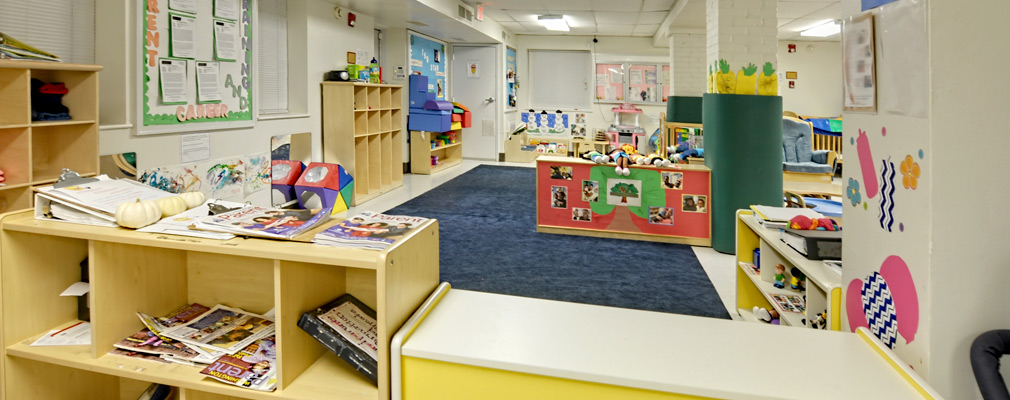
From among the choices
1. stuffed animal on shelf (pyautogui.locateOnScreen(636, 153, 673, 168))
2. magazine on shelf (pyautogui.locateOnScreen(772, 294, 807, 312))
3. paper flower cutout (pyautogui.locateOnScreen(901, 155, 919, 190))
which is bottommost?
magazine on shelf (pyautogui.locateOnScreen(772, 294, 807, 312))

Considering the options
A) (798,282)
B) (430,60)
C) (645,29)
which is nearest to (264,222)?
(798,282)

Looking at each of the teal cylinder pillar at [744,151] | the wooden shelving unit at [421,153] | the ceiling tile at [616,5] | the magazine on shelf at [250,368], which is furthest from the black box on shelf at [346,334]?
the wooden shelving unit at [421,153]

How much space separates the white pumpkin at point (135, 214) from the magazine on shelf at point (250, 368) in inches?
17.2

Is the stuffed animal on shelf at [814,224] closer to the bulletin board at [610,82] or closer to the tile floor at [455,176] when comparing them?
the tile floor at [455,176]

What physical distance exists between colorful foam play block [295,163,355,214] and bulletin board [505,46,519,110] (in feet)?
21.4

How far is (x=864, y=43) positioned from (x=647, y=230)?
12.6 ft

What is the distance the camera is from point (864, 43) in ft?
5.06

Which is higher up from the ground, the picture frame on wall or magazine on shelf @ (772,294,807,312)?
the picture frame on wall

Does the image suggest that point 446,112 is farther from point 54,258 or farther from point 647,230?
point 54,258

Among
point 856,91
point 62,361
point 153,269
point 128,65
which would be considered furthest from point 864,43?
point 128,65

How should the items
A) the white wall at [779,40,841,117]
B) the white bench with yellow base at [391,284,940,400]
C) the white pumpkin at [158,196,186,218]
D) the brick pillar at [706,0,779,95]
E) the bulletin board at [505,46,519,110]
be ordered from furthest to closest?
the bulletin board at [505,46,519,110], the white wall at [779,40,841,117], the brick pillar at [706,0,779,95], the white pumpkin at [158,196,186,218], the white bench with yellow base at [391,284,940,400]

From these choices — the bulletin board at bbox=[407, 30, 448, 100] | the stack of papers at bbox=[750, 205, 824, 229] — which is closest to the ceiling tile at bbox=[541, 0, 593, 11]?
the bulletin board at bbox=[407, 30, 448, 100]

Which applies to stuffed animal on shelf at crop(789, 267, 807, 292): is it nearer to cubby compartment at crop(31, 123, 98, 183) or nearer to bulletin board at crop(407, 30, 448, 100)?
cubby compartment at crop(31, 123, 98, 183)

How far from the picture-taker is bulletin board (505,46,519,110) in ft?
37.6
